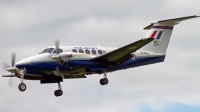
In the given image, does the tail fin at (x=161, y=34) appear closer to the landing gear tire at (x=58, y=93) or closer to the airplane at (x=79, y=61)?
the airplane at (x=79, y=61)

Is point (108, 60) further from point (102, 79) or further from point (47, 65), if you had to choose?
point (47, 65)

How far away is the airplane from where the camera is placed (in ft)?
167

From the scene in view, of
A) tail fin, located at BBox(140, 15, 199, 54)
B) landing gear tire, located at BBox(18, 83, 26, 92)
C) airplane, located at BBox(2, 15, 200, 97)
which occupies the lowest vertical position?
landing gear tire, located at BBox(18, 83, 26, 92)

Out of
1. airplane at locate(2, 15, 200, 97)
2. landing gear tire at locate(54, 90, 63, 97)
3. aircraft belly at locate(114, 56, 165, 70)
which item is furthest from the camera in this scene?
landing gear tire at locate(54, 90, 63, 97)

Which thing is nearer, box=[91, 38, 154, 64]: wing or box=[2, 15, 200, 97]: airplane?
box=[91, 38, 154, 64]: wing

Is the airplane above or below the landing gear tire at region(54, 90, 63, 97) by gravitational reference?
above

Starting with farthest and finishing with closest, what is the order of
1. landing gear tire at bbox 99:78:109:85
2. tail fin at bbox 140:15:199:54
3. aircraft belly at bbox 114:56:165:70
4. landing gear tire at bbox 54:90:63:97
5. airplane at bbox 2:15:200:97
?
tail fin at bbox 140:15:199:54 → landing gear tire at bbox 54:90:63:97 → aircraft belly at bbox 114:56:165:70 → landing gear tire at bbox 99:78:109:85 → airplane at bbox 2:15:200:97

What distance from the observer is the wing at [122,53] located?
1996 inches

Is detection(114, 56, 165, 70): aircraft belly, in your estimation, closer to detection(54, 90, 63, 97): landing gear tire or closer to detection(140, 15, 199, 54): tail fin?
detection(140, 15, 199, 54): tail fin

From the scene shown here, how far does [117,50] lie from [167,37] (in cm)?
733

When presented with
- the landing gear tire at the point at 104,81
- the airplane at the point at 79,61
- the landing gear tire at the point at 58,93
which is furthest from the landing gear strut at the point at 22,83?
the landing gear tire at the point at 104,81

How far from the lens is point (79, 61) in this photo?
5088 cm

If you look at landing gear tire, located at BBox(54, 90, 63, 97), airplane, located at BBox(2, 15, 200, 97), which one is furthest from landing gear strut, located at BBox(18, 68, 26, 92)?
landing gear tire, located at BBox(54, 90, 63, 97)

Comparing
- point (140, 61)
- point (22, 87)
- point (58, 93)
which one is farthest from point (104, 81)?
point (22, 87)
